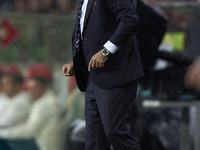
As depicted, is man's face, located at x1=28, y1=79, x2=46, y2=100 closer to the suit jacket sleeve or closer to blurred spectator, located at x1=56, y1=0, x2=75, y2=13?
blurred spectator, located at x1=56, y1=0, x2=75, y2=13

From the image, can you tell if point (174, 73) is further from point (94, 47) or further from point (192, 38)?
point (94, 47)

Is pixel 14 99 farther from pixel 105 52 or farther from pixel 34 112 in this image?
pixel 105 52

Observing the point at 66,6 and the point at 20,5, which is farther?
the point at 20,5

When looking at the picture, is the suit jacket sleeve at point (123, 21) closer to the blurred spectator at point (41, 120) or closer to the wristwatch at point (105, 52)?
the wristwatch at point (105, 52)

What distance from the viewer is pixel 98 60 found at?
8.01 feet

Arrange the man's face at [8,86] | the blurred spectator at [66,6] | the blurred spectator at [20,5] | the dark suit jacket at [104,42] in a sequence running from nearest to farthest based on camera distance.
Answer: the dark suit jacket at [104,42] → the blurred spectator at [66,6] → the blurred spectator at [20,5] → the man's face at [8,86]

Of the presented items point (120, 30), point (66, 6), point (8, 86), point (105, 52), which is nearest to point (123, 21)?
point (120, 30)

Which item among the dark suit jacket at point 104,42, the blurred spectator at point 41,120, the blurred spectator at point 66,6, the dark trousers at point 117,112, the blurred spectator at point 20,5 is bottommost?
the blurred spectator at point 41,120

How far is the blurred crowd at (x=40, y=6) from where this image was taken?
4863 mm

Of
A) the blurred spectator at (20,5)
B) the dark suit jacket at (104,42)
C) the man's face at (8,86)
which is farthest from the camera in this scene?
the man's face at (8,86)

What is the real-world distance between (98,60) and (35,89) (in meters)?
2.72

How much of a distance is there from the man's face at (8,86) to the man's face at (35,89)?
19cm

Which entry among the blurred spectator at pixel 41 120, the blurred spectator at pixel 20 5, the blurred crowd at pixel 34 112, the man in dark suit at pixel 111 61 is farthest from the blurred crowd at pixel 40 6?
the man in dark suit at pixel 111 61

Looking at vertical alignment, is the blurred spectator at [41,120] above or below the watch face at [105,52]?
below
